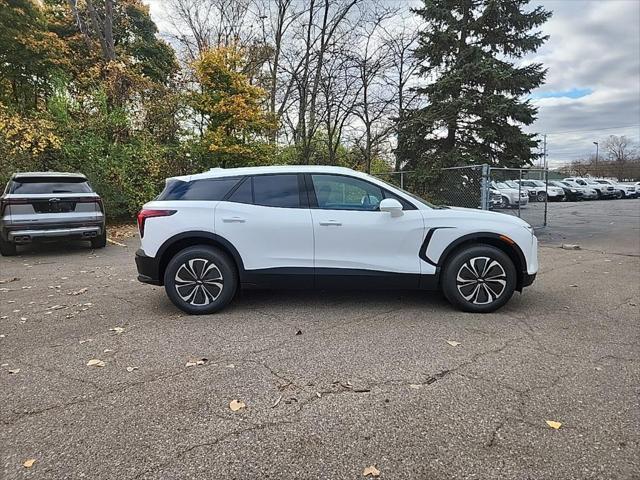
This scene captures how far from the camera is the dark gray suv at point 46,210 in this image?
8133mm

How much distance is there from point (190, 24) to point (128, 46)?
453cm

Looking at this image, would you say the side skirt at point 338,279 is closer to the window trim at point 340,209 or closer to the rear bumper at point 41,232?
the window trim at point 340,209

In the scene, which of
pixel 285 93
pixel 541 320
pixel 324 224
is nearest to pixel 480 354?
pixel 541 320

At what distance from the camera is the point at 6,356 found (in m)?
3.70

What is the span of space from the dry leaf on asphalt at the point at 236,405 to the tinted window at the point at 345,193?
2425 millimetres

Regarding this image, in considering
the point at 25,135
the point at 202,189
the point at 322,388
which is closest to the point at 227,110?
the point at 25,135

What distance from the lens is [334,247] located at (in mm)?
4754

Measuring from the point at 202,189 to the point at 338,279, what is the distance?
1.79 meters

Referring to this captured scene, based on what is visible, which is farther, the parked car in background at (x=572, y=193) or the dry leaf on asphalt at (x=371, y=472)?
the parked car in background at (x=572, y=193)

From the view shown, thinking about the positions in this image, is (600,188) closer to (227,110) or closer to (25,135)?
(227,110)

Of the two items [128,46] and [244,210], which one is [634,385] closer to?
[244,210]

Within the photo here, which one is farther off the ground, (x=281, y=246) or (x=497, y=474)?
(x=281, y=246)

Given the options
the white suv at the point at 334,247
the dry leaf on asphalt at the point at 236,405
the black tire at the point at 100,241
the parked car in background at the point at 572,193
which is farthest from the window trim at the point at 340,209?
the parked car in background at the point at 572,193

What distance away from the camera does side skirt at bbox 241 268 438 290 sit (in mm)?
4766
